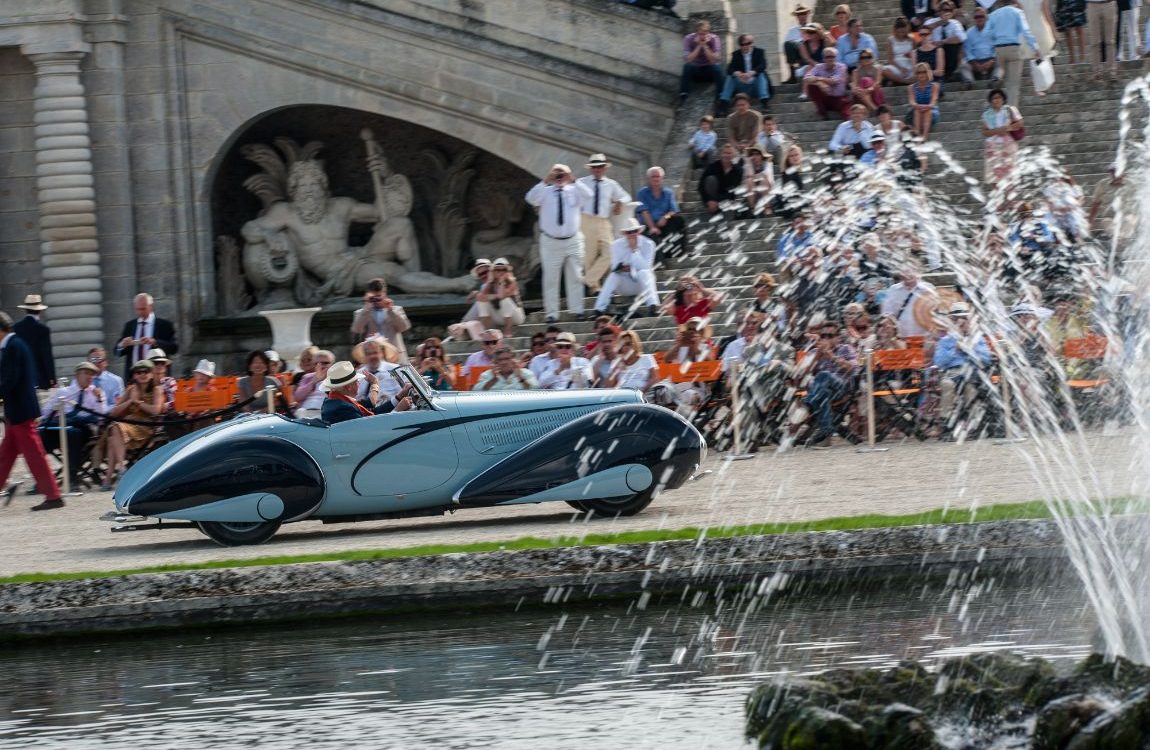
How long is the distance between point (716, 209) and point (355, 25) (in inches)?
250

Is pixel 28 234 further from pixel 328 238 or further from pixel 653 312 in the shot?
pixel 653 312

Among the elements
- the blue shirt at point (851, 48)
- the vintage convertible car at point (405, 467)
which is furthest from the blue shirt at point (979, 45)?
the vintage convertible car at point (405, 467)

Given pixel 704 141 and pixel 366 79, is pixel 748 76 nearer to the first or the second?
pixel 704 141

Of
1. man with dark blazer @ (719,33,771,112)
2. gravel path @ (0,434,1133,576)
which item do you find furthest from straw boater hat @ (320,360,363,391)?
man with dark blazer @ (719,33,771,112)

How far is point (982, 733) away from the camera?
761 cm

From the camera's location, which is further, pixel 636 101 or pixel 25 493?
pixel 636 101

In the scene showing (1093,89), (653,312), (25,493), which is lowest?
(25,493)

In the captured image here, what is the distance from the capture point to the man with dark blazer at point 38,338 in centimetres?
2106

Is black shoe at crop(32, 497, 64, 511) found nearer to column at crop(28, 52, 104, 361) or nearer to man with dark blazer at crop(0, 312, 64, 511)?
man with dark blazer at crop(0, 312, 64, 511)

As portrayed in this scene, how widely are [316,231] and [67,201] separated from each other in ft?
11.8

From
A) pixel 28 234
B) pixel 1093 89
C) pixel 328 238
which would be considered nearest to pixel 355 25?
pixel 328 238

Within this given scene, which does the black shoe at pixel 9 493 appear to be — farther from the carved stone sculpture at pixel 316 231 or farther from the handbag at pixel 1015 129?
the handbag at pixel 1015 129

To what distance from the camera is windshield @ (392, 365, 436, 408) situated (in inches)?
566

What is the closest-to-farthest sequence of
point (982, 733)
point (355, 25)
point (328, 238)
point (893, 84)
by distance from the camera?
point (982, 733) < point (893, 84) < point (355, 25) < point (328, 238)
